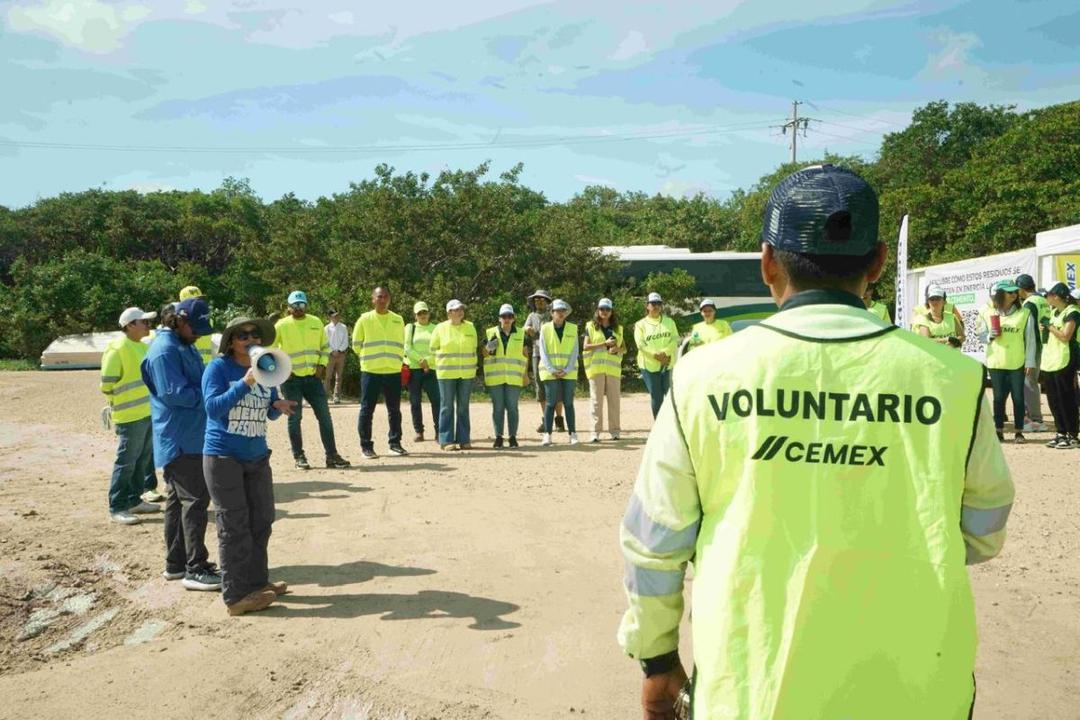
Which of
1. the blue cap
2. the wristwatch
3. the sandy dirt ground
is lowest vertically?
the sandy dirt ground

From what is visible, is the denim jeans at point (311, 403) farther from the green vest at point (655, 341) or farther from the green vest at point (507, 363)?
the green vest at point (655, 341)

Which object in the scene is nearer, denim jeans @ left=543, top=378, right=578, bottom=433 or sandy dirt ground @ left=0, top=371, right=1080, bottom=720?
sandy dirt ground @ left=0, top=371, right=1080, bottom=720

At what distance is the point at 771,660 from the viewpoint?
1726 millimetres

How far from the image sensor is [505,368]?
39.5 feet

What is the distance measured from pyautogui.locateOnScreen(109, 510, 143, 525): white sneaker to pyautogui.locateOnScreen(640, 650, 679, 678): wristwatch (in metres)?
7.00

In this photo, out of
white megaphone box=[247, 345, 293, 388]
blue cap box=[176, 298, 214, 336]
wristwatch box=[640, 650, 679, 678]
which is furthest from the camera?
blue cap box=[176, 298, 214, 336]

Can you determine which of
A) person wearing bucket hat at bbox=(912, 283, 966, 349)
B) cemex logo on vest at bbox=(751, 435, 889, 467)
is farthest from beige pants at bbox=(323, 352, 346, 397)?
cemex logo on vest at bbox=(751, 435, 889, 467)

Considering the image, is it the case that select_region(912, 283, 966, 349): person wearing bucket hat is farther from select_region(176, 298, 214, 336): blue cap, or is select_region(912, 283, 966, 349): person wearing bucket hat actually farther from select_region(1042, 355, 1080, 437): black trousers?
select_region(176, 298, 214, 336): blue cap

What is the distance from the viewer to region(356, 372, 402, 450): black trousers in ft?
36.3

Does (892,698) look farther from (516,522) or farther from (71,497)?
(71,497)

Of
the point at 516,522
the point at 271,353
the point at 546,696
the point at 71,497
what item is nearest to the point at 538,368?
the point at 516,522

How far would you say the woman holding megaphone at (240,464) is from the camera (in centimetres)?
543

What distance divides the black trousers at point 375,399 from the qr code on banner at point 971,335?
37.3ft

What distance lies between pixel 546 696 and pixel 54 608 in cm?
353
